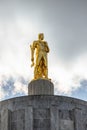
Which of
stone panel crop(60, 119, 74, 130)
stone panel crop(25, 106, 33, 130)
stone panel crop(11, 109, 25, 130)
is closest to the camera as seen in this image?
stone panel crop(25, 106, 33, 130)

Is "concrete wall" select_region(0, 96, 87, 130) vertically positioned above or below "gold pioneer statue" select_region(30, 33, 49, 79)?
below

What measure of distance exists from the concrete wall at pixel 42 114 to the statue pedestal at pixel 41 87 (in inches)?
83.6

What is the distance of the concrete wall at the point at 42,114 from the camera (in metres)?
20.5

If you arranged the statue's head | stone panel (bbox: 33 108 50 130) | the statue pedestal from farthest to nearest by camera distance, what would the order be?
the statue's head < the statue pedestal < stone panel (bbox: 33 108 50 130)

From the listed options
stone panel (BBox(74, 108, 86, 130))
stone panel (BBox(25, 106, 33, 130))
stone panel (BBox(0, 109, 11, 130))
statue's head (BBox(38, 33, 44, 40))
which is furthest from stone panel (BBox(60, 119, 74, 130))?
statue's head (BBox(38, 33, 44, 40))

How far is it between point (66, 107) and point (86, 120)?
1506mm

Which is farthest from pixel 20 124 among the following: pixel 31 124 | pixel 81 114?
pixel 81 114

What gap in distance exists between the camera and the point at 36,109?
20.9 metres

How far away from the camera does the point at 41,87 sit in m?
23.4

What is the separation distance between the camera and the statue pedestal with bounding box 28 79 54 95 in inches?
921

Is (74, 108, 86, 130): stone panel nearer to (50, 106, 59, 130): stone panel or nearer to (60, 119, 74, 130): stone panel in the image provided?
(60, 119, 74, 130): stone panel

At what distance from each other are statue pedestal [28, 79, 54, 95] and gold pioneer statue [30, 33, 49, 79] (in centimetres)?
72

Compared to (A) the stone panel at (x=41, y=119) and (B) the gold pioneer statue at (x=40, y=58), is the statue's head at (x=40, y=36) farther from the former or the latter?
(A) the stone panel at (x=41, y=119)

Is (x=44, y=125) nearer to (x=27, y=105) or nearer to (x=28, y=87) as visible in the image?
(x=27, y=105)
